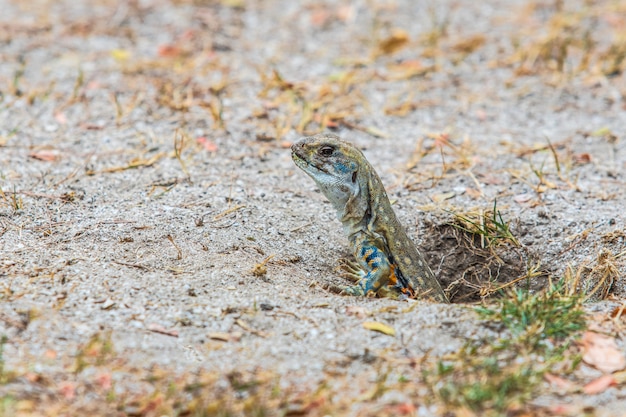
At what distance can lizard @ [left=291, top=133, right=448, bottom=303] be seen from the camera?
481 centimetres

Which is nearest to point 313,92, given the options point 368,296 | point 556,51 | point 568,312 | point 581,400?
point 556,51

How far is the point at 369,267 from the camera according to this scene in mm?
4820

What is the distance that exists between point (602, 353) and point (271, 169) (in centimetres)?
311

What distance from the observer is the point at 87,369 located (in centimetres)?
337

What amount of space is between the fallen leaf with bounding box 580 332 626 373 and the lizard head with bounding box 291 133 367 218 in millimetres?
1738

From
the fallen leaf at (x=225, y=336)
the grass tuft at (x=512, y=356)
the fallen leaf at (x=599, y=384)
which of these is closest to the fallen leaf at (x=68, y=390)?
the fallen leaf at (x=225, y=336)

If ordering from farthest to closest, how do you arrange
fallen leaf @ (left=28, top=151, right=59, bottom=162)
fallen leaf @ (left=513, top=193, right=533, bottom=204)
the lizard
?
fallen leaf @ (left=28, top=151, right=59, bottom=162) → fallen leaf @ (left=513, top=193, right=533, bottom=204) → the lizard

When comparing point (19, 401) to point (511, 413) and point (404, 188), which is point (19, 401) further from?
point (404, 188)

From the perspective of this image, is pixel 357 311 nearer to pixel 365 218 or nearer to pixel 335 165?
pixel 365 218

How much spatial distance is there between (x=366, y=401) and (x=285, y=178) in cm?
287

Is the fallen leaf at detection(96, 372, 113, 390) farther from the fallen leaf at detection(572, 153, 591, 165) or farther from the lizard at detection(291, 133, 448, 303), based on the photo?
the fallen leaf at detection(572, 153, 591, 165)

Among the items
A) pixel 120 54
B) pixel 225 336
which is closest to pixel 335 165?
pixel 225 336

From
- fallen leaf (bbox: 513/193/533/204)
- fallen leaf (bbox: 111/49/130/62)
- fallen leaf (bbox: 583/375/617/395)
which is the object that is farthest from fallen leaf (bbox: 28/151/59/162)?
fallen leaf (bbox: 583/375/617/395)

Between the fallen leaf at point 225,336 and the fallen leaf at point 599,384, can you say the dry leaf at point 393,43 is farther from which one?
the fallen leaf at point 599,384
